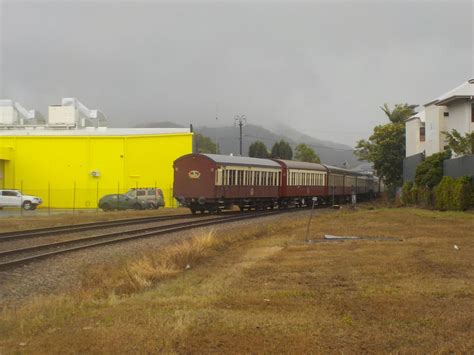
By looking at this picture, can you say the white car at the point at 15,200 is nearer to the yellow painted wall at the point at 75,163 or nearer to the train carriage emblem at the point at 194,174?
the yellow painted wall at the point at 75,163

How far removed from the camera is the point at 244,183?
36438mm

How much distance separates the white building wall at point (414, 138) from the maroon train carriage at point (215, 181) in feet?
71.3

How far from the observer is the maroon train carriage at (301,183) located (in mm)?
42781

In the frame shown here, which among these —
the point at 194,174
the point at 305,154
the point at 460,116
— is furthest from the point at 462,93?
the point at 305,154

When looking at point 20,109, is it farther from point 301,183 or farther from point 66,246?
point 66,246

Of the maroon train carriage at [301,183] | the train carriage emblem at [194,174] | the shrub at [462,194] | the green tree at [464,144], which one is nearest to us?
the shrub at [462,194]

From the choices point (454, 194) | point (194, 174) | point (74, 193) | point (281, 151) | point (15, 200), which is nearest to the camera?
point (454, 194)

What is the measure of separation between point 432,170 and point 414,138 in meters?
20.2

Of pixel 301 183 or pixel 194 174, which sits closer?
pixel 194 174

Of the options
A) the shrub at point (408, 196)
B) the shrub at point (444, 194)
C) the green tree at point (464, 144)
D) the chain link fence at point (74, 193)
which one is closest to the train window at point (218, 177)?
the shrub at point (444, 194)

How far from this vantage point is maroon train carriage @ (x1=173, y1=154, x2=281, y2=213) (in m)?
33.4

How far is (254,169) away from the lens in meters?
37.8

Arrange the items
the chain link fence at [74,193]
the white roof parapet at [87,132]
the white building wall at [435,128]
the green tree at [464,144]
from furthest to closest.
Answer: the white roof parapet at [87,132] < the chain link fence at [74,193] < the white building wall at [435,128] < the green tree at [464,144]

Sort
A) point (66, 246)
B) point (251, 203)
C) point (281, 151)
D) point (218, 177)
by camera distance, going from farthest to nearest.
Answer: point (281, 151) < point (251, 203) < point (218, 177) < point (66, 246)
